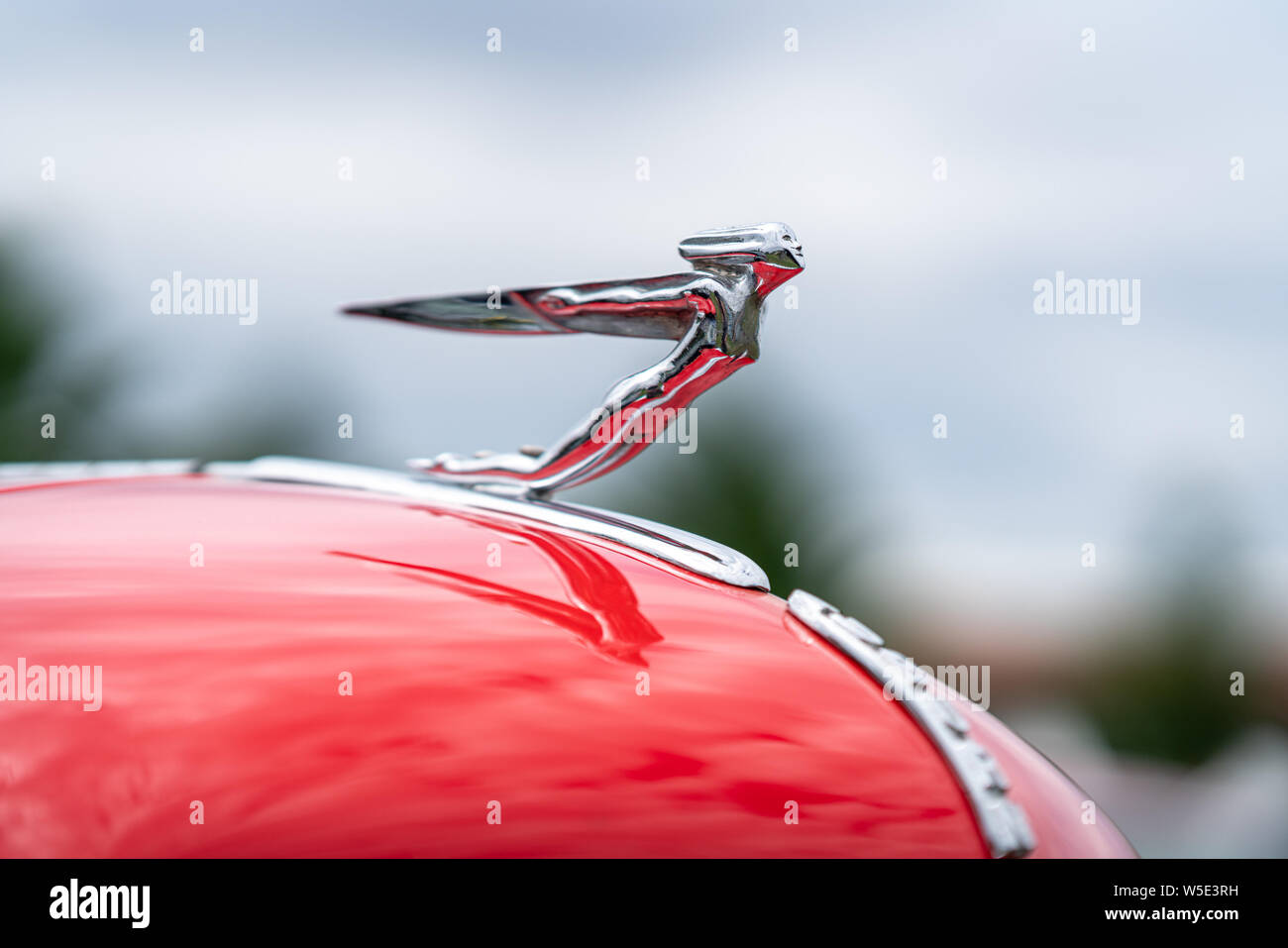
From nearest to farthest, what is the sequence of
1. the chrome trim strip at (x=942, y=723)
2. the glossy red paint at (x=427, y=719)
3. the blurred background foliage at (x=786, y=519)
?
the glossy red paint at (x=427, y=719), the chrome trim strip at (x=942, y=723), the blurred background foliage at (x=786, y=519)

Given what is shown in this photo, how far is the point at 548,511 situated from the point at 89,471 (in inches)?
40.8

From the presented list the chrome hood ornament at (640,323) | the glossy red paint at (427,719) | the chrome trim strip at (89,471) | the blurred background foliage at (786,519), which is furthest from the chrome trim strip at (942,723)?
the blurred background foliage at (786,519)

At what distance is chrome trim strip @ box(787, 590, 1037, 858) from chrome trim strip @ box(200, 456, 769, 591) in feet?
0.42

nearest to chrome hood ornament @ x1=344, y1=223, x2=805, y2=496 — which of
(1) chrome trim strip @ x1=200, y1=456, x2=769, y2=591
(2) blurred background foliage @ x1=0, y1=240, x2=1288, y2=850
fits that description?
(1) chrome trim strip @ x1=200, y1=456, x2=769, y2=591

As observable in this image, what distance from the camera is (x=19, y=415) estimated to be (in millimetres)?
7965

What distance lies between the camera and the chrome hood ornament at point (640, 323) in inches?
66.7

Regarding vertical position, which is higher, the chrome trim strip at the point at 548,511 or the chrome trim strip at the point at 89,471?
the chrome trim strip at the point at 89,471

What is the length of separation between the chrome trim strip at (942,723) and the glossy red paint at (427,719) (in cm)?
3

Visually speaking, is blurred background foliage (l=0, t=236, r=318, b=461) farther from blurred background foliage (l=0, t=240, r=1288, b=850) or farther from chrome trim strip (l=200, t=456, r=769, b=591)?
chrome trim strip (l=200, t=456, r=769, b=591)

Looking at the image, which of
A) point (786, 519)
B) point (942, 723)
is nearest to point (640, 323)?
point (942, 723)

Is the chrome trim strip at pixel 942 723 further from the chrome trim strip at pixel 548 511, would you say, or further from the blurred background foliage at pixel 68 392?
the blurred background foliage at pixel 68 392

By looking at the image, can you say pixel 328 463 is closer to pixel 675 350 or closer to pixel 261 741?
pixel 675 350

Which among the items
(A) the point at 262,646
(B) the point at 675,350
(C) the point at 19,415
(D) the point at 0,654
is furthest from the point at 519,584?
(C) the point at 19,415
